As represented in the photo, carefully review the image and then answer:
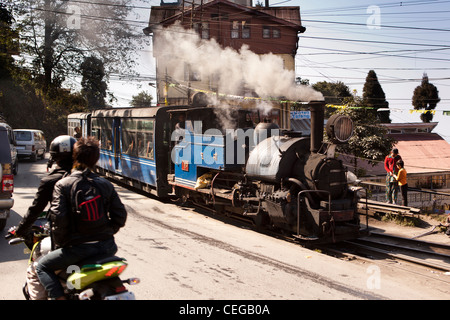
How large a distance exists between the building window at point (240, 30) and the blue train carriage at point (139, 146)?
57.7ft

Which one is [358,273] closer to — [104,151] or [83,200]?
[83,200]

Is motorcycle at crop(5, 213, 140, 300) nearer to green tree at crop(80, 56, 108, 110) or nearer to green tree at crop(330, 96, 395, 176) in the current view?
green tree at crop(330, 96, 395, 176)

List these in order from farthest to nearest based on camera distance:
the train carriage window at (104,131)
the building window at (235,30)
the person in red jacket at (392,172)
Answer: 1. the building window at (235,30)
2. the train carriage window at (104,131)
3. the person in red jacket at (392,172)

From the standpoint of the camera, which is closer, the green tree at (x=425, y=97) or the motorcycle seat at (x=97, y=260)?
the motorcycle seat at (x=97, y=260)

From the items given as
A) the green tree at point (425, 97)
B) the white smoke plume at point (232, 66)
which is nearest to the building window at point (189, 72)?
the white smoke plume at point (232, 66)

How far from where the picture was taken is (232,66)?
57.5ft

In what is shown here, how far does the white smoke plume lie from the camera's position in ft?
42.6

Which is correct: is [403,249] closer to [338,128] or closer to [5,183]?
[338,128]

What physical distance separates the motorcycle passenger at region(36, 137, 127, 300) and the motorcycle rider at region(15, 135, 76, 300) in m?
0.27

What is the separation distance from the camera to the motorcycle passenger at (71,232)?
319cm

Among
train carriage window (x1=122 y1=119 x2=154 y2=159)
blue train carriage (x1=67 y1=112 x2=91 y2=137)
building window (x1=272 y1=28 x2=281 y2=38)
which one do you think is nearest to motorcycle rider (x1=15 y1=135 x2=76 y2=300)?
train carriage window (x1=122 y1=119 x2=154 y2=159)

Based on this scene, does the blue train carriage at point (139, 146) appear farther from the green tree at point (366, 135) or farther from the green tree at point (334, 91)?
the green tree at point (334, 91)

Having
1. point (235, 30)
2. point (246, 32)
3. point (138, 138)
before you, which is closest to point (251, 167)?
point (138, 138)

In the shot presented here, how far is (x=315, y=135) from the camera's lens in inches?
327
